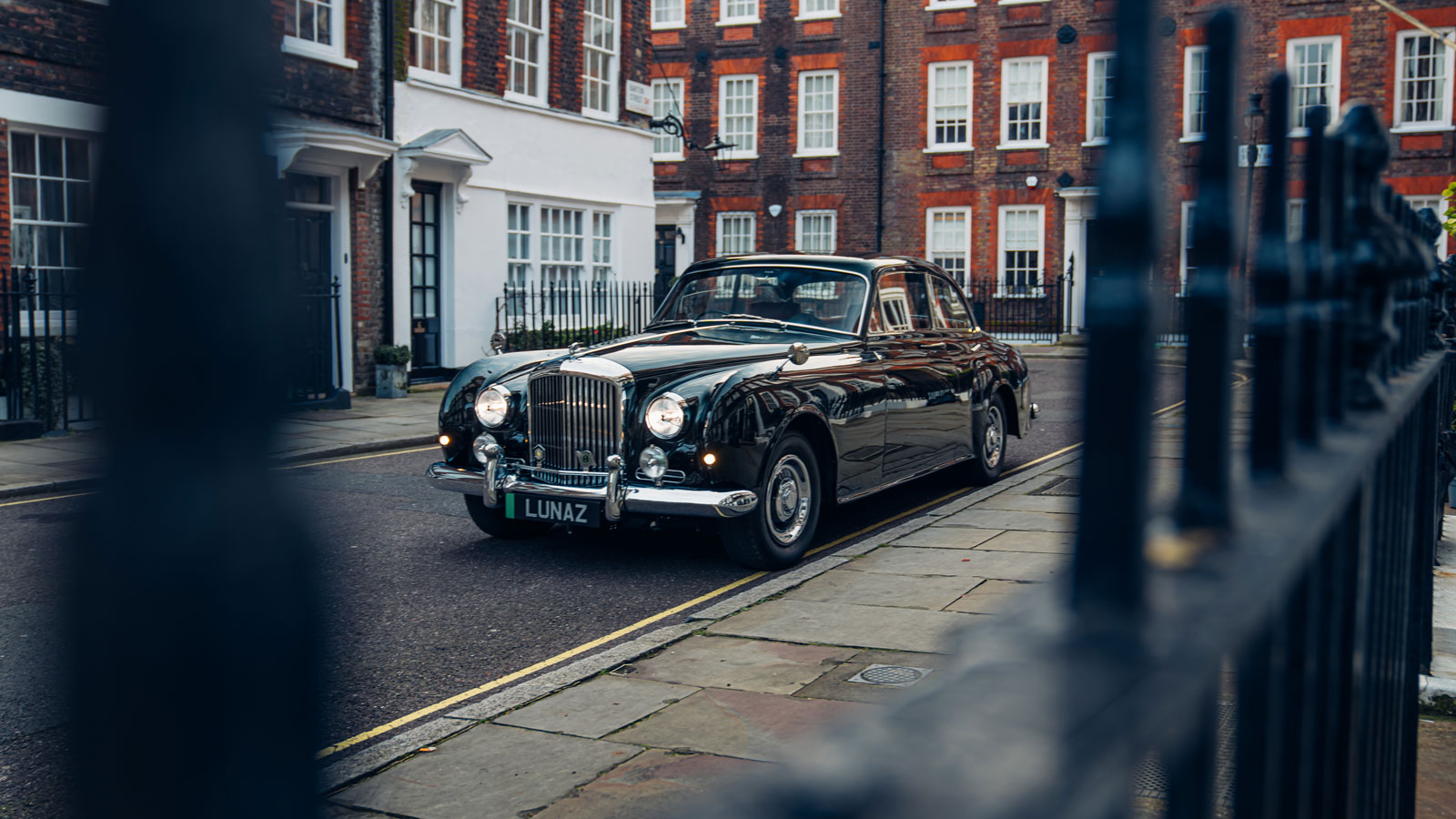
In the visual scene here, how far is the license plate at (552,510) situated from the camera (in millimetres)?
6480

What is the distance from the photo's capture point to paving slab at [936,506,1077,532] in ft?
24.7

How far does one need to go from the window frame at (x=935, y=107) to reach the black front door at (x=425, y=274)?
17010 millimetres

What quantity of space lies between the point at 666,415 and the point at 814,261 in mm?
2435

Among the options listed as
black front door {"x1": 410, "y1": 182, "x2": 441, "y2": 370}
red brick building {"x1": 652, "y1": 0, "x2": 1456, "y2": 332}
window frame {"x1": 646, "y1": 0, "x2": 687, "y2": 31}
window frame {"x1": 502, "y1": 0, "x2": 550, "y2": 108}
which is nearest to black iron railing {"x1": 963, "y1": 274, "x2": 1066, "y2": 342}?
red brick building {"x1": 652, "y1": 0, "x2": 1456, "y2": 332}

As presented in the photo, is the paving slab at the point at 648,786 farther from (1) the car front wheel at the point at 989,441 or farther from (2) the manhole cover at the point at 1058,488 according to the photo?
(1) the car front wheel at the point at 989,441

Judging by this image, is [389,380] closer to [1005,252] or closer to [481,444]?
[481,444]

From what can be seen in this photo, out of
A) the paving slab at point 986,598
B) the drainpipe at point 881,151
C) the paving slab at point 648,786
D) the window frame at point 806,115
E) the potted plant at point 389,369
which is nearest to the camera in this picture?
the paving slab at point 648,786

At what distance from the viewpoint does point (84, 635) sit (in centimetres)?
38

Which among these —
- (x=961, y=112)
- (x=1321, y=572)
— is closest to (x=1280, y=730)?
(x=1321, y=572)

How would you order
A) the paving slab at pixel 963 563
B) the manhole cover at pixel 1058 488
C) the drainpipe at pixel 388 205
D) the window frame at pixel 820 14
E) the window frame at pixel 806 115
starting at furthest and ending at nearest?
the window frame at pixel 806 115, the window frame at pixel 820 14, the drainpipe at pixel 388 205, the manhole cover at pixel 1058 488, the paving slab at pixel 963 563

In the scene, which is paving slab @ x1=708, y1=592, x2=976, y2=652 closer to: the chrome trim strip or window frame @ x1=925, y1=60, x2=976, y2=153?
the chrome trim strip

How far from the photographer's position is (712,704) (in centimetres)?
423

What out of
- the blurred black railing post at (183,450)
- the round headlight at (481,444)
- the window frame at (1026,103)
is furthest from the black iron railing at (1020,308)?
the blurred black railing post at (183,450)

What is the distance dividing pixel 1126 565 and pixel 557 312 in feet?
65.7
